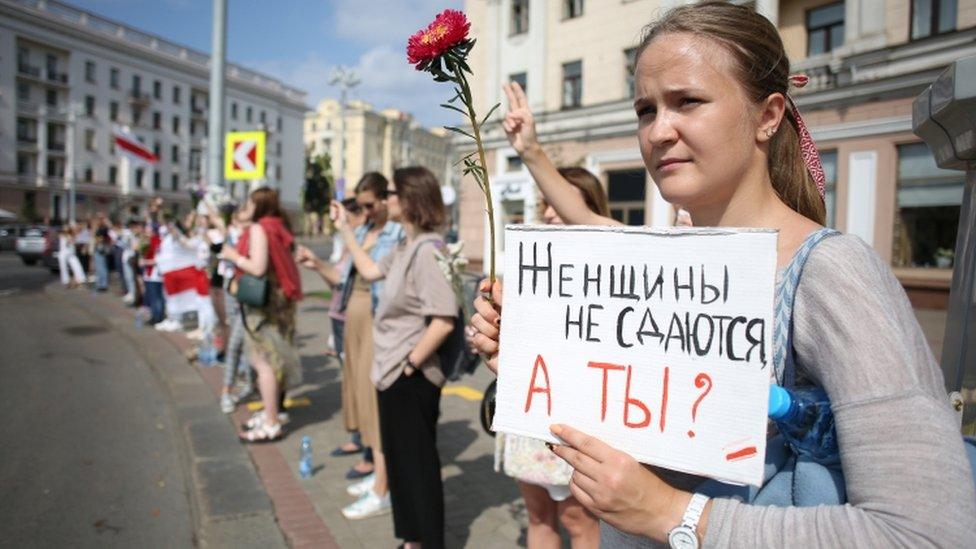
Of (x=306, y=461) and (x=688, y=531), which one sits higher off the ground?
(x=688, y=531)

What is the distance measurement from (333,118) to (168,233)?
87.6 meters

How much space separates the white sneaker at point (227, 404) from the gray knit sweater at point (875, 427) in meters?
5.66

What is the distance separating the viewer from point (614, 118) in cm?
1956

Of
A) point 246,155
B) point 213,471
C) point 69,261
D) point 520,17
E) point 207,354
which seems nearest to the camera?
point 213,471

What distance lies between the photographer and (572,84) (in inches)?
826

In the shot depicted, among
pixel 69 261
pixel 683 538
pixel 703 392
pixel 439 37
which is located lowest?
pixel 683 538

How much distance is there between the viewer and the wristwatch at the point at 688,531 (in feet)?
3.40

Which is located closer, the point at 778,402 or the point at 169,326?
the point at 778,402

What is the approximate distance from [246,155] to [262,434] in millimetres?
5168

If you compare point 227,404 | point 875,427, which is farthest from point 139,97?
point 875,427

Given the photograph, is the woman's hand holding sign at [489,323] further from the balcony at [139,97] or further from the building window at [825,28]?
the balcony at [139,97]

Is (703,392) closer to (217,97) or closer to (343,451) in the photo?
(343,451)

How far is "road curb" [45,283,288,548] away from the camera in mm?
3617

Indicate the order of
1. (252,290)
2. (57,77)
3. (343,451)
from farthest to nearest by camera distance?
(57,77) < (252,290) < (343,451)
